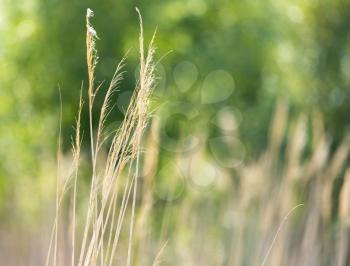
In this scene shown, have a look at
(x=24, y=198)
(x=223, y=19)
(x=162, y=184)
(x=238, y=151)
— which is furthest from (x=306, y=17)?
(x=24, y=198)

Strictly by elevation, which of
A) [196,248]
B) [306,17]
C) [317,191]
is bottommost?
[196,248]

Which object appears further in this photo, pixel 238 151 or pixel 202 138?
pixel 238 151

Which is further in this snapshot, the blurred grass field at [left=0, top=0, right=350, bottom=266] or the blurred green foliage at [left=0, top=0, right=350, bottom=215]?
the blurred green foliage at [left=0, top=0, right=350, bottom=215]

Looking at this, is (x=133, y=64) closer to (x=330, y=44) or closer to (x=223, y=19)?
(x=223, y=19)

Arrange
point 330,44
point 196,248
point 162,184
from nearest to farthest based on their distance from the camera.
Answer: point 196,248 → point 330,44 → point 162,184

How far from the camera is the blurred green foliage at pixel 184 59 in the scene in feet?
16.9

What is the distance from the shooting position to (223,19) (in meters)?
5.62

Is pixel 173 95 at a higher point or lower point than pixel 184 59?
lower

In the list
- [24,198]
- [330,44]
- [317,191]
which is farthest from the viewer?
[24,198]

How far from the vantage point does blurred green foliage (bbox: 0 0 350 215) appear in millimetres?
5145

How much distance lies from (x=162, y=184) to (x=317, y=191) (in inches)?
87.2

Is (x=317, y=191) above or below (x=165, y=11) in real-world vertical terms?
below

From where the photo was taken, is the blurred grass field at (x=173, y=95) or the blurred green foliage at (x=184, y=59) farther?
the blurred green foliage at (x=184, y=59)

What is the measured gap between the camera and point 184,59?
5.44 meters
